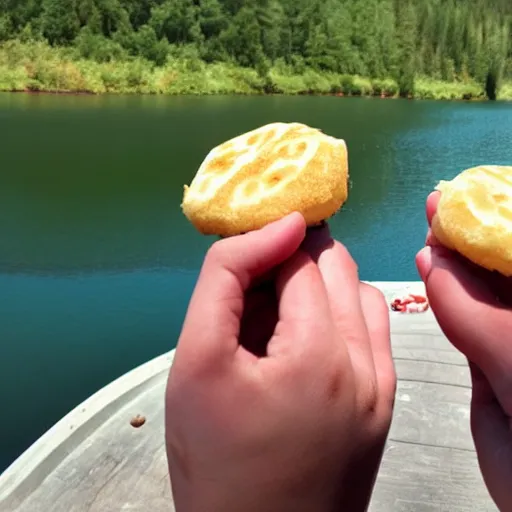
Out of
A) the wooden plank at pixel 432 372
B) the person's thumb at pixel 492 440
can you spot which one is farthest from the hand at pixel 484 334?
the wooden plank at pixel 432 372

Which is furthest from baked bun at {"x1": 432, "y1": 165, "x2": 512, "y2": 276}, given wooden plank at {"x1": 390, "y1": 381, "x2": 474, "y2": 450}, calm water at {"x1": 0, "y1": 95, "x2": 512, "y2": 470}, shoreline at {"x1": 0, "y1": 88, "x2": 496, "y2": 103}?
shoreline at {"x1": 0, "y1": 88, "x2": 496, "y2": 103}

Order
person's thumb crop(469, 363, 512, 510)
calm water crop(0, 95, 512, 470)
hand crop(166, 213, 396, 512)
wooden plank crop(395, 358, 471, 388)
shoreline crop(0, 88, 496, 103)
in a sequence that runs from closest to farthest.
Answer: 1. hand crop(166, 213, 396, 512)
2. person's thumb crop(469, 363, 512, 510)
3. wooden plank crop(395, 358, 471, 388)
4. calm water crop(0, 95, 512, 470)
5. shoreline crop(0, 88, 496, 103)

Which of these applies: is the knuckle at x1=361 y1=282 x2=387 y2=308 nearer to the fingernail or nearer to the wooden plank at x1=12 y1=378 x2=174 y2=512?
the fingernail

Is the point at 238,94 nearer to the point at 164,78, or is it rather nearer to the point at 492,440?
the point at 164,78

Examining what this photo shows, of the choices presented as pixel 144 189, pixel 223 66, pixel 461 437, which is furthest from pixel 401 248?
pixel 223 66

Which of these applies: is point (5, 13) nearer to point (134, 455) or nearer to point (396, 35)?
point (396, 35)

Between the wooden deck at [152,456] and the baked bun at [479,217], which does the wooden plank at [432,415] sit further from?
the baked bun at [479,217]
